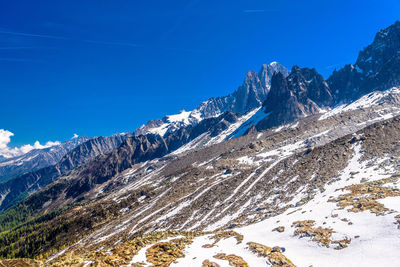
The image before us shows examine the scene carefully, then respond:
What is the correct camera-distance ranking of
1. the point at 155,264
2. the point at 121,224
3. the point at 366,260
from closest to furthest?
the point at 366,260, the point at 155,264, the point at 121,224

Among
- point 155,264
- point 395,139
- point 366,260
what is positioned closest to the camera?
point 366,260

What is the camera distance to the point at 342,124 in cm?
15462

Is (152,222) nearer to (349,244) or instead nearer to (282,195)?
(282,195)

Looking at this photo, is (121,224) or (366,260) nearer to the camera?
(366,260)

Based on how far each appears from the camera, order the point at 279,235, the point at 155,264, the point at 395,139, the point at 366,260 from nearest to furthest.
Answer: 1. the point at 366,260
2. the point at 155,264
3. the point at 279,235
4. the point at 395,139

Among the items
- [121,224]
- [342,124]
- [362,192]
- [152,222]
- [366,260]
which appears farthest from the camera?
[342,124]

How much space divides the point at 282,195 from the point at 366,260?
3607cm

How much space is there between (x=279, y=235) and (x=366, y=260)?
9.26 metres

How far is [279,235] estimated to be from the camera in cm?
2341

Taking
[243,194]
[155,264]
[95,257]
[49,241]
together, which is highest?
[95,257]

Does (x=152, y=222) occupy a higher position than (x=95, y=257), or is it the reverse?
(x=95, y=257)

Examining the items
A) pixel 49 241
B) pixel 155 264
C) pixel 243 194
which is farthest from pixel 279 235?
pixel 49 241

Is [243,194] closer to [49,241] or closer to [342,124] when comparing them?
[49,241]

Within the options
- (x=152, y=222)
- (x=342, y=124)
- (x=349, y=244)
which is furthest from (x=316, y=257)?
(x=342, y=124)
